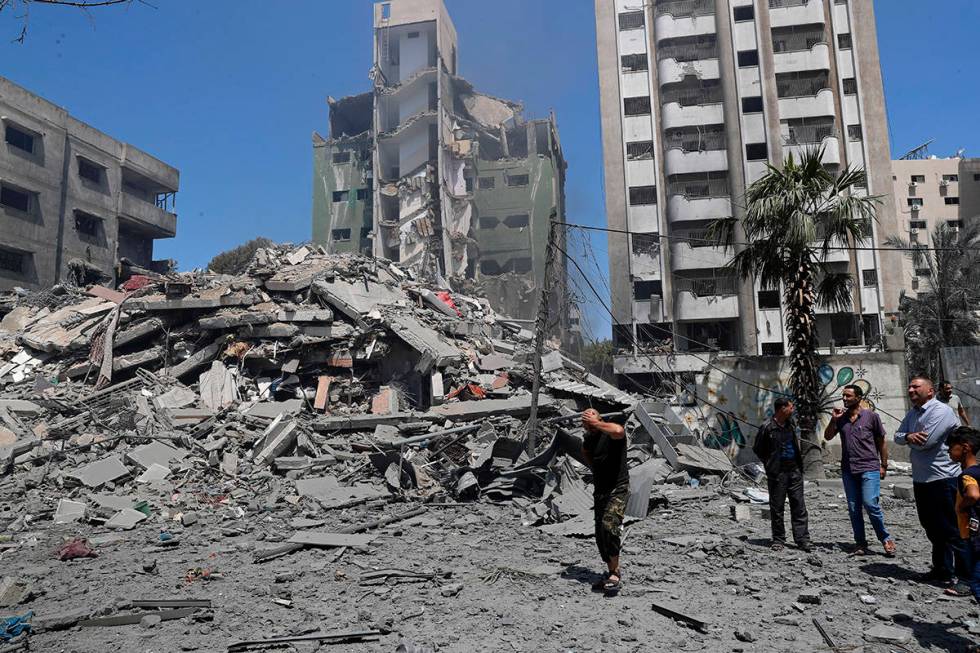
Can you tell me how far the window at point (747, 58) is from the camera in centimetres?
3288

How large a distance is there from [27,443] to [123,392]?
2534 millimetres

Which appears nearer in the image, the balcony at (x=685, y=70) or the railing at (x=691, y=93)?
the balcony at (x=685, y=70)

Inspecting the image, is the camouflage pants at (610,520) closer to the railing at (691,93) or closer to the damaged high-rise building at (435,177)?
the railing at (691,93)

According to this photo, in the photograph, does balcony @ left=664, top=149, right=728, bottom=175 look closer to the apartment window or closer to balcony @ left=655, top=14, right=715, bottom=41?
the apartment window

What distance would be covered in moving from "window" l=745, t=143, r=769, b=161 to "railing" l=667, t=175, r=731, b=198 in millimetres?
1568

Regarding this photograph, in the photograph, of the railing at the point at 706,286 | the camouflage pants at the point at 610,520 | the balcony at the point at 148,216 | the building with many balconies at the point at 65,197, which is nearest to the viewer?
the camouflage pants at the point at 610,520

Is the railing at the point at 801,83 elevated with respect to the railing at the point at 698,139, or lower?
elevated

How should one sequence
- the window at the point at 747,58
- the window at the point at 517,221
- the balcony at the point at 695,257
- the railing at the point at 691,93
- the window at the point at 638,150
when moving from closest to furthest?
1. the balcony at the point at 695,257
2. the window at the point at 747,58
3. the window at the point at 638,150
4. the railing at the point at 691,93
5. the window at the point at 517,221

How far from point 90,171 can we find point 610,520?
3884cm

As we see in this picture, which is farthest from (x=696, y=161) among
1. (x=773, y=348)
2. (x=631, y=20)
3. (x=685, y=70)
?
(x=773, y=348)

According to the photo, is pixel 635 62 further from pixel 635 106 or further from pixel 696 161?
pixel 696 161

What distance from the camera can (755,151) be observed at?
3234 cm

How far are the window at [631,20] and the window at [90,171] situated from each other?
3092cm

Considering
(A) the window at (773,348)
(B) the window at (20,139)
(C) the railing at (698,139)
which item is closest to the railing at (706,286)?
(A) the window at (773,348)
